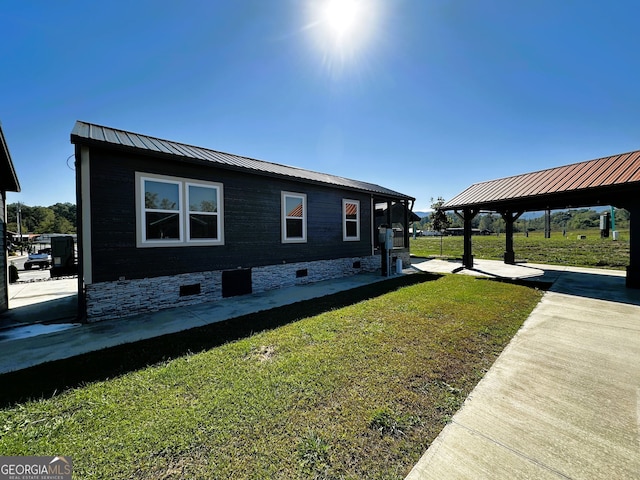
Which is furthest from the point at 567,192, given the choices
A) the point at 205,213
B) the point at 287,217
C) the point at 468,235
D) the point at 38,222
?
the point at 38,222

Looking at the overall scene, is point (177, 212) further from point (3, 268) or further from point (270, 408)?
point (270, 408)

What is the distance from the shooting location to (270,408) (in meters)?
2.38

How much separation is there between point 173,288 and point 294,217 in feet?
13.6

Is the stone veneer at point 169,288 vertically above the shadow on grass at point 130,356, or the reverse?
the stone veneer at point 169,288

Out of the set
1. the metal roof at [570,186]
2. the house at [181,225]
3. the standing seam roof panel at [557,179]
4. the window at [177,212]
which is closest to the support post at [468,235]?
the metal roof at [570,186]

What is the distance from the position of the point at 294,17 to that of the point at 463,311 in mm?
9377

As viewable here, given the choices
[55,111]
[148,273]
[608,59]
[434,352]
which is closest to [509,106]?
[608,59]

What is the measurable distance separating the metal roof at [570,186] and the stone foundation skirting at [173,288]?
798 centimetres

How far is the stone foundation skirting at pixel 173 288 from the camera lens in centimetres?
520

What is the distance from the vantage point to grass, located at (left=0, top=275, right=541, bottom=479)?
1816 millimetres

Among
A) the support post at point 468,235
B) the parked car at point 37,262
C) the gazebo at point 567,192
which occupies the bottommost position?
the parked car at point 37,262

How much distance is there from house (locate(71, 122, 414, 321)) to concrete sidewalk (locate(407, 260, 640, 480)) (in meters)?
6.06

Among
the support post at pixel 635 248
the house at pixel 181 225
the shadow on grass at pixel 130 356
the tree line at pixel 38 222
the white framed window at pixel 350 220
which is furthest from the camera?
the tree line at pixel 38 222

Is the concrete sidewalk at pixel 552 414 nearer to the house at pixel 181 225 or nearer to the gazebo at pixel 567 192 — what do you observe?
the gazebo at pixel 567 192
